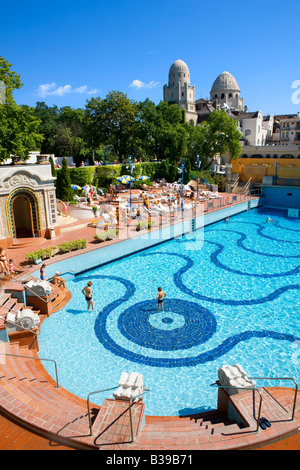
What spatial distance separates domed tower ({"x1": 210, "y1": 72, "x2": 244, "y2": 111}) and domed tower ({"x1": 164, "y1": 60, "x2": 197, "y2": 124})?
19979mm

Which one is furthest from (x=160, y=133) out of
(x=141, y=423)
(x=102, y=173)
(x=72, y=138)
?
(x=141, y=423)

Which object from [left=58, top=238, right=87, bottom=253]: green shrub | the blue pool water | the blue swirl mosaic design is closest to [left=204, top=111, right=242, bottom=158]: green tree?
the blue pool water

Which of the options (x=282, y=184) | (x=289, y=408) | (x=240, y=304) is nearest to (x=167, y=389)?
(x=289, y=408)

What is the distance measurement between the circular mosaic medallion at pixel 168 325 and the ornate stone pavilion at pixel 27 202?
8896mm

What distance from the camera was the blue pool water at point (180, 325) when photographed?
878 cm

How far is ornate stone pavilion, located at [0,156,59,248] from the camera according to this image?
16672mm

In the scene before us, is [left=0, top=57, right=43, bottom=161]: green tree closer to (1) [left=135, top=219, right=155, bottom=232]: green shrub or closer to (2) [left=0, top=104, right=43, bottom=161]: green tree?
(2) [left=0, top=104, right=43, bottom=161]: green tree

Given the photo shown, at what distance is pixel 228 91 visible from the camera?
325 ft

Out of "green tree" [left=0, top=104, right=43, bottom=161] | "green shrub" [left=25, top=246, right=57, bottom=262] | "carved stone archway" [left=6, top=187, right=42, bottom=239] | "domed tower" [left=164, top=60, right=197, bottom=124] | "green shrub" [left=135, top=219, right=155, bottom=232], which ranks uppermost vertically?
"domed tower" [left=164, top=60, right=197, bottom=124]

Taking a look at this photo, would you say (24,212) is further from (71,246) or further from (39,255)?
(39,255)

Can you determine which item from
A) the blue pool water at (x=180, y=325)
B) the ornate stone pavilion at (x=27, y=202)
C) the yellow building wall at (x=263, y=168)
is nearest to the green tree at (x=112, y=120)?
the yellow building wall at (x=263, y=168)
